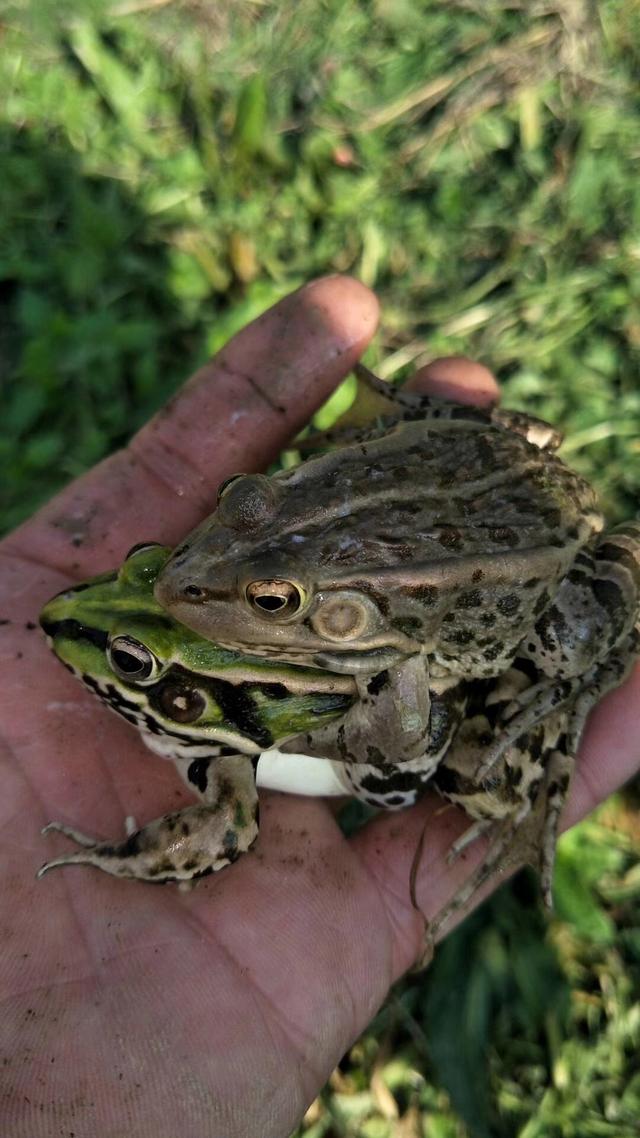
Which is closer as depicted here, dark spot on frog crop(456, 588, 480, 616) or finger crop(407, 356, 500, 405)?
dark spot on frog crop(456, 588, 480, 616)

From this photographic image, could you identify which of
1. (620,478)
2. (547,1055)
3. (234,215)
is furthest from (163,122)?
(547,1055)

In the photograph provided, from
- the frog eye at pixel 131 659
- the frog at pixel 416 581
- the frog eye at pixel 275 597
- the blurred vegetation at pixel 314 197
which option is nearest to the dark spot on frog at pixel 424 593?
the frog at pixel 416 581

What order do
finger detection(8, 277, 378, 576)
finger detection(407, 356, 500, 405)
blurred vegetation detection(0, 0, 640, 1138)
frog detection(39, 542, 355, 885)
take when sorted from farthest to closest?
blurred vegetation detection(0, 0, 640, 1138) < finger detection(407, 356, 500, 405) < finger detection(8, 277, 378, 576) < frog detection(39, 542, 355, 885)

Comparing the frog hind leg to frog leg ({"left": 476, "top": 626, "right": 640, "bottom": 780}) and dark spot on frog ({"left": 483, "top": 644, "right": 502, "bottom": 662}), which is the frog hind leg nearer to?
frog leg ({"left": 476, "top": 626, "right": 640, "bottom": 780})

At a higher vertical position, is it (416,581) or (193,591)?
(193,591)

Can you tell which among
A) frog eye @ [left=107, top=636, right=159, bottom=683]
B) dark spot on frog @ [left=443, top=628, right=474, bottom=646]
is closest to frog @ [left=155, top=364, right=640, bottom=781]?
dark spot on frog @ [left=443, top=628, right=474, bottom=646]

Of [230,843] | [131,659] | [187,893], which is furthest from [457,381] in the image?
[187,893]

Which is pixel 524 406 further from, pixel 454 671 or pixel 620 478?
pixel 454 671

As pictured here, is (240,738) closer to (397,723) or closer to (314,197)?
(397,723)
